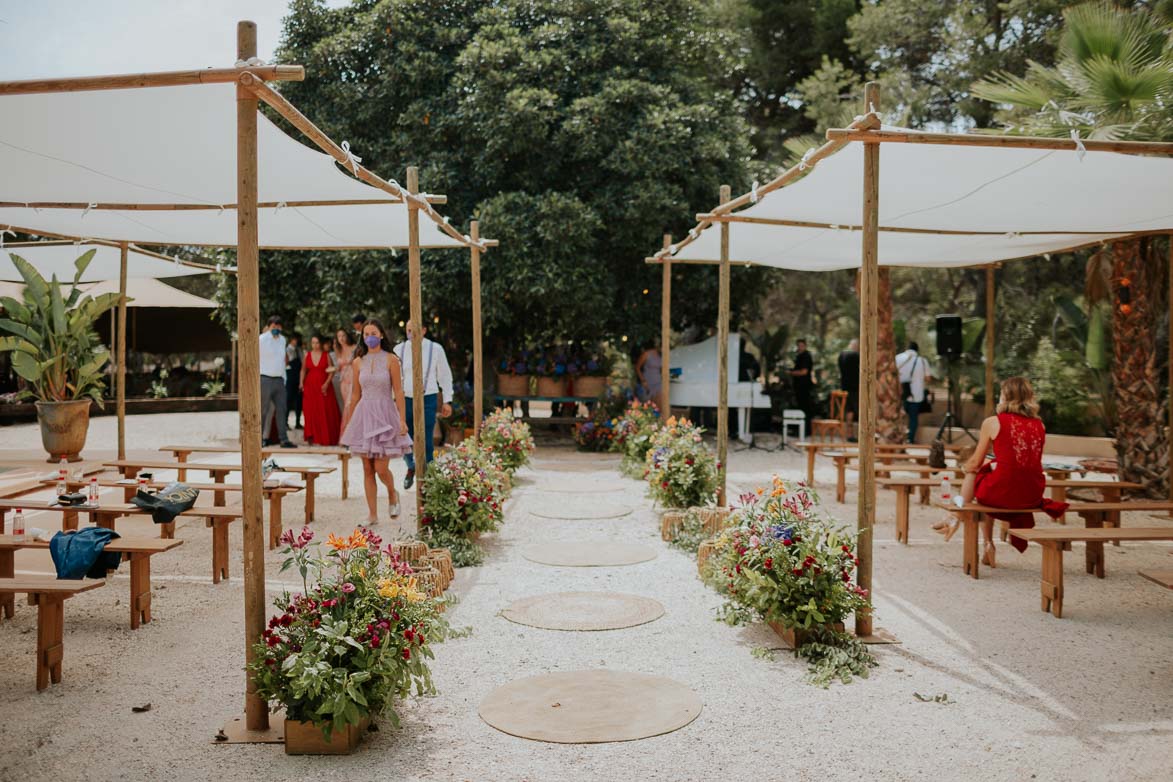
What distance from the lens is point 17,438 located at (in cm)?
1466

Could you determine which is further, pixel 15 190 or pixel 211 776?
pixel 15 190

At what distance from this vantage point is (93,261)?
1121 cm

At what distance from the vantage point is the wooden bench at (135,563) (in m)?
4.81

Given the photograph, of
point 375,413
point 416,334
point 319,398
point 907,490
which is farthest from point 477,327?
point 907,490

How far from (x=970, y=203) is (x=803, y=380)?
354 inches

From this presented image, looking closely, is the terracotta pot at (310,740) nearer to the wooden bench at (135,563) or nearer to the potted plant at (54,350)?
the wooden bench at (135,563)

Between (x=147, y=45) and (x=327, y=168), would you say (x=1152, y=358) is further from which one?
(x=147, y=45)

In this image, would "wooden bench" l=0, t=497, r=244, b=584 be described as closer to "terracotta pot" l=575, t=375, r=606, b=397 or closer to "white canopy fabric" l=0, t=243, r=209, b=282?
"white canopy fabric" l=0, t=243, r=209, b=282

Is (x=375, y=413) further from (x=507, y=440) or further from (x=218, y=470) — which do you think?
(x=507, y=440)

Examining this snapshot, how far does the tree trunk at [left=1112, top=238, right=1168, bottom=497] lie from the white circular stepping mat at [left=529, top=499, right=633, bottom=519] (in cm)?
521

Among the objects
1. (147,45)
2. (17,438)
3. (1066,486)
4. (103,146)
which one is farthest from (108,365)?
(1066,486)

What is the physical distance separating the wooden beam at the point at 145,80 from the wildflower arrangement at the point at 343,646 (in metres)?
1.74

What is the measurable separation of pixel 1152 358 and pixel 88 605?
9.68 m

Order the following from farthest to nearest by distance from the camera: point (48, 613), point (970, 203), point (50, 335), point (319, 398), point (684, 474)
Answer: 1. point (319, 398)
2. point (50, 335)
3. point (684, 474)
4. point (970, 203)
5. point (48, 613)
